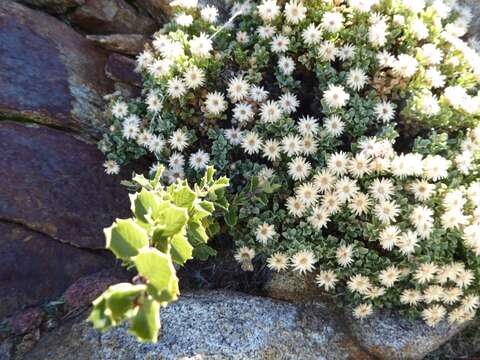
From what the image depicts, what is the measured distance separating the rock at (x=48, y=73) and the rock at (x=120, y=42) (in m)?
A: 0.11

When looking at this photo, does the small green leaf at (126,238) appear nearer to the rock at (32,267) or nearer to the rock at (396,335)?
the rock at (32,267)

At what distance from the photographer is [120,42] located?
479cm

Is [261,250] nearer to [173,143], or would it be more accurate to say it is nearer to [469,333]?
[173,143]

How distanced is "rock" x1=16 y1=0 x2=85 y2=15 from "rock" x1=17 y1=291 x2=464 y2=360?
297 cm

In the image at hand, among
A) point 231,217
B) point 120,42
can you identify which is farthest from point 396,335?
point 120,42

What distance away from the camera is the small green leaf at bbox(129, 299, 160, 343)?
2.26 meters

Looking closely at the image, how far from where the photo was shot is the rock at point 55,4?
4.91 meters

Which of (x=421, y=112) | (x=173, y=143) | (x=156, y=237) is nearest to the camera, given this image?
(x=156, y=237)

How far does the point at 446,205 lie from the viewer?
3582 mm

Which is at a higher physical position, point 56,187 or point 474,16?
point 474,16

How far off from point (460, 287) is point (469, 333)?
78cm

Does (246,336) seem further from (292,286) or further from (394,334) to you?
(394,334)

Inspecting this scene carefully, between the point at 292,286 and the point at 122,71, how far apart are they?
95.3 inches

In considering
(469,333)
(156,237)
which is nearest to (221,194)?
(156,237)
